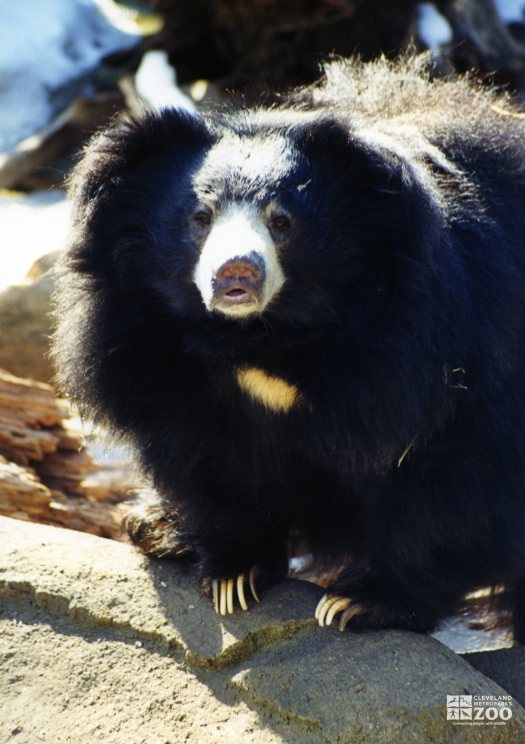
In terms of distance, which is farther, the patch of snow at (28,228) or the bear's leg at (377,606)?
the patch of snow at (28,228)

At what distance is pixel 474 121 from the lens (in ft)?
14.0

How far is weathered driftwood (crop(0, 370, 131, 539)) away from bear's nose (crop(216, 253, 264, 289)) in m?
2.06

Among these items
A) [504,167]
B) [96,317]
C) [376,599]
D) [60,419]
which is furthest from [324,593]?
[60,419]

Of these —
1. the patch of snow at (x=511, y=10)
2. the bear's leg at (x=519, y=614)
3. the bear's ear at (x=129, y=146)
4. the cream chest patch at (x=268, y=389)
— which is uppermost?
the patch of snow at (x=511, y=10)

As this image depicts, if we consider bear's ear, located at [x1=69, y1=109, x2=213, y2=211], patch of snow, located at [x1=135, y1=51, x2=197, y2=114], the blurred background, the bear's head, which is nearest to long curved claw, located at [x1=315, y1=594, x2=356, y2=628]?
the bear's head

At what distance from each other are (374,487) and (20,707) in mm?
1380

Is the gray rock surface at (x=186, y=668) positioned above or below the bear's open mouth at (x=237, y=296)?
below

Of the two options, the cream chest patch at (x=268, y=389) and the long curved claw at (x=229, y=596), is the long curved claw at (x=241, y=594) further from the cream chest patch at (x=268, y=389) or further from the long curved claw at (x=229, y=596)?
the cream chest patch at (x=268, y=389)

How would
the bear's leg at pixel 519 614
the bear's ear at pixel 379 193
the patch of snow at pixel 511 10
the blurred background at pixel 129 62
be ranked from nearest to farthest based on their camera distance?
the bear's ear at pixel 379 193 < the bear's leg at pixel 519 614 < the blurred background at pixel 129 62 < the patch of snow at pixel 511 10

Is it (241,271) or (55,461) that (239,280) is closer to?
(241,271)

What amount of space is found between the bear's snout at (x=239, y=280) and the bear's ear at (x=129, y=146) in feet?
2.43

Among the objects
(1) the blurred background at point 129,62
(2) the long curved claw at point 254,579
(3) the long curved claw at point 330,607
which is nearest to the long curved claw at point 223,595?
(2) the long curved claw at point 254,579

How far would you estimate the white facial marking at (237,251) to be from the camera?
11.5 ft

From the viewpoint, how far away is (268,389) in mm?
3943
